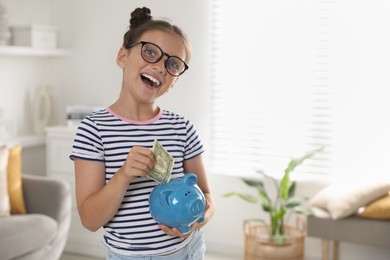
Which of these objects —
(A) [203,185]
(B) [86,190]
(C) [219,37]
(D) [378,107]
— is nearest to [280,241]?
(D) [378,107]

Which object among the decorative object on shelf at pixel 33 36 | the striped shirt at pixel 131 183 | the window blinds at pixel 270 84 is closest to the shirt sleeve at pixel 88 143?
the striped shirt at pixel 131 183

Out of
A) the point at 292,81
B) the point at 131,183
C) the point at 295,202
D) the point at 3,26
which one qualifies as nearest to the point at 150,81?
the point at 131,183

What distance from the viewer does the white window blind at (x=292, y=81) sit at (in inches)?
155

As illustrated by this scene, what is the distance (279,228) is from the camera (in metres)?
3.94

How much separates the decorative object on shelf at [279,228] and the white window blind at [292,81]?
220mm

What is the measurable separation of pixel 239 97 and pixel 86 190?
2.87m

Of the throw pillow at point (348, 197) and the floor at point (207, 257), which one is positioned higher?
the throw pillow at point (348, 197)

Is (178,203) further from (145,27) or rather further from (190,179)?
(145,27)

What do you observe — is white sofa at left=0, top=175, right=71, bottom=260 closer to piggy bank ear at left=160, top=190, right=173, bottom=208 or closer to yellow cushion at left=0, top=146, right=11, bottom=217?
yellow cushion at left=0, top=146, right=11, bottom=217

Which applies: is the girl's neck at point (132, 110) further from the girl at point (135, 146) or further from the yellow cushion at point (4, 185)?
the yellow cushion at point (4, 185)

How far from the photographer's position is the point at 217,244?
4.39m

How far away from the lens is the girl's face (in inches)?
60.7

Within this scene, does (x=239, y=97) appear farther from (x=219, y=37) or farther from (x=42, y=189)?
(x=42, y=189)

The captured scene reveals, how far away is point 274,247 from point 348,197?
0.57 meters
